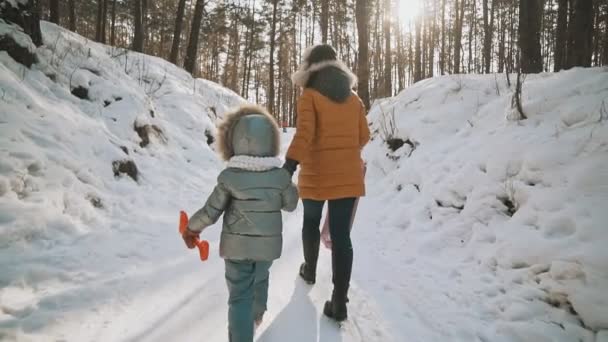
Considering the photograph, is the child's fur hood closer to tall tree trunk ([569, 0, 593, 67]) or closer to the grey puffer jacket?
the grey puffer jacket

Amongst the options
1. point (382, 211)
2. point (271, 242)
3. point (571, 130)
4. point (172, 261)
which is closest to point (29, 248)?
point (172, 261)

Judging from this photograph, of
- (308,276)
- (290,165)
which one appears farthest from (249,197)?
(308,276)

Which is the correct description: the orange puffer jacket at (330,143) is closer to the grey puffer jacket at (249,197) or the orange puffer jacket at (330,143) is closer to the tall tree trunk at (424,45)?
the grey puffer jacket at (249,197)

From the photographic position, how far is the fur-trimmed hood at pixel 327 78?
2.26 meters

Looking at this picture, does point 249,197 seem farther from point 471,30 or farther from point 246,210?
point 471,30

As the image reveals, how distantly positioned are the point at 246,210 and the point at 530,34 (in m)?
7.20

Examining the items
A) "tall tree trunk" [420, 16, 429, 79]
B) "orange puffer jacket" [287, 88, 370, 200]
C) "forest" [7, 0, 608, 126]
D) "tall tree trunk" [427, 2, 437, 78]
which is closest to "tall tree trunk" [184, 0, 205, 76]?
"forest" [7, 0, 608, 126]

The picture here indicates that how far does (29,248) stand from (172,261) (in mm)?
1156

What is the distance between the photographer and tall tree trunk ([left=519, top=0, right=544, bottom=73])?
243 inches

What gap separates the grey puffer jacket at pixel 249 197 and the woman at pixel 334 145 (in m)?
0.41

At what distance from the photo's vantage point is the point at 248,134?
1.89m

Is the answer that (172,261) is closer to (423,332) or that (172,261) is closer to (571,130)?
(423,332)

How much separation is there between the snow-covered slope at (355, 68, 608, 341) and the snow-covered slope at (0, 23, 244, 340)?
2538 mm

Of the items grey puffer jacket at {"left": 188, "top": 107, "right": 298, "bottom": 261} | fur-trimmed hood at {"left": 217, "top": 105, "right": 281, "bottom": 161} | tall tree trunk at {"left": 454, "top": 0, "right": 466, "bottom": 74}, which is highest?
tall tree trunk at {"left": 454, "top": 0, "right": 466, "bottom": 74}
